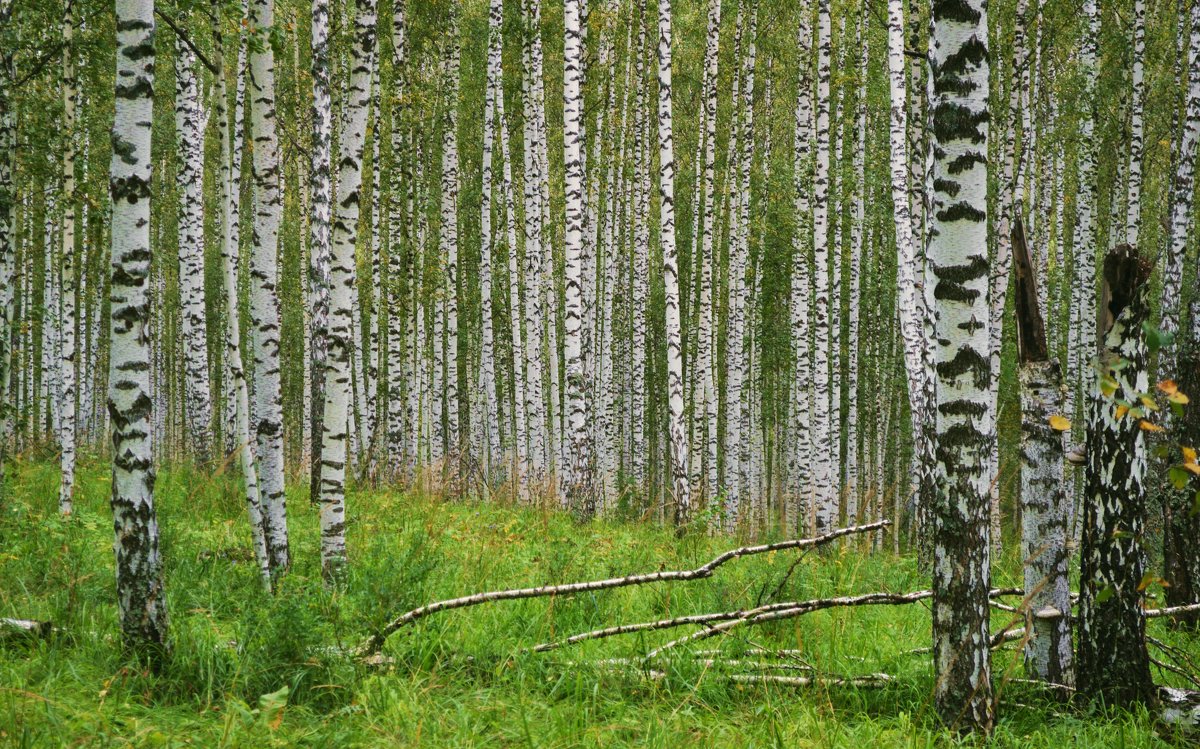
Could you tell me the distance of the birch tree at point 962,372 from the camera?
3.56 metres

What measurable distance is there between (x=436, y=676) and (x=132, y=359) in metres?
2.20

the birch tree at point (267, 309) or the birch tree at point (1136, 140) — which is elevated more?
the birch tree at point (1136, 140)

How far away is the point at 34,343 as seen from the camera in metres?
21.3

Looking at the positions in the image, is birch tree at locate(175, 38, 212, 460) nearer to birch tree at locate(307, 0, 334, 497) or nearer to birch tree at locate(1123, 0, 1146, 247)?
birch tree at locate(307, 0, 334, 497)

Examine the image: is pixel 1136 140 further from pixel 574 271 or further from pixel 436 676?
pixel 436 676

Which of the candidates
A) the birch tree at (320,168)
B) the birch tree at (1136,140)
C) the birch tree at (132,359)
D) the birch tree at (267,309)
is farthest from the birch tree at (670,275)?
the birch tree at (132,359)

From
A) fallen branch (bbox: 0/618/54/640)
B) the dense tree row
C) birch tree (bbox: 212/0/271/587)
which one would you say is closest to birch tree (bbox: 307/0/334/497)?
the dense tree row

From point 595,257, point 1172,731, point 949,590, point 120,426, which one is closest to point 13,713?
point 120,426

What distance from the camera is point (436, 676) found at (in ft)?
13.3

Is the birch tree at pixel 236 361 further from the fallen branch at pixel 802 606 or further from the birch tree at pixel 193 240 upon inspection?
the fallen branch at pixel 802 606

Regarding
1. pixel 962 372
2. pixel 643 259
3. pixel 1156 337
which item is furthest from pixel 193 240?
pixel 1156 337

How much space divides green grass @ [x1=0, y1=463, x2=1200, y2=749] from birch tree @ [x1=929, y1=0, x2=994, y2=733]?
184mm

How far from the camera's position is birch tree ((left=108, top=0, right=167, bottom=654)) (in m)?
4.02

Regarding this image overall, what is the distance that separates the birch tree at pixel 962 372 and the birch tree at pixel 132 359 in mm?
3790
